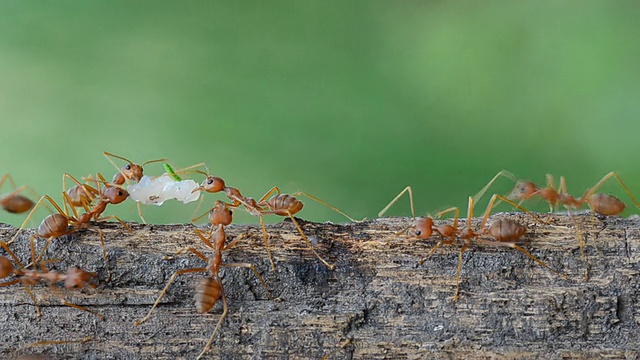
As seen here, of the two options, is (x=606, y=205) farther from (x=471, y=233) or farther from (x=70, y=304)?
(x=70, y=304)

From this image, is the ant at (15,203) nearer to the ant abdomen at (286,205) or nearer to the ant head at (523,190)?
the ant abdomen at (286,205)

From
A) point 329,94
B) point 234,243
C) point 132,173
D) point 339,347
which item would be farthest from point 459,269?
point 329,94

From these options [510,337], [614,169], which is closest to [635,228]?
[510,337]

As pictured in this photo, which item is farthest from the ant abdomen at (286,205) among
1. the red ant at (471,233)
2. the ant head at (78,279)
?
the ant head at (78,279)

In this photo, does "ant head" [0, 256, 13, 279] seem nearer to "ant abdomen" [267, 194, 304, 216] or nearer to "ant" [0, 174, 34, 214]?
"ant" [0, 174, 34, 214]

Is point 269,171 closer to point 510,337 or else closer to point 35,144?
point 35,144
